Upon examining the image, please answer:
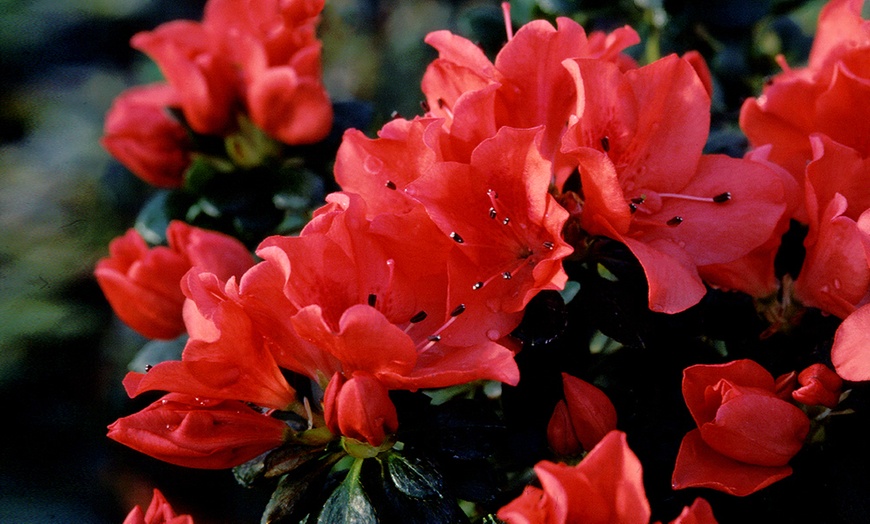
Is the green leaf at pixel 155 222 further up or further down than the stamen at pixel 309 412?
further down

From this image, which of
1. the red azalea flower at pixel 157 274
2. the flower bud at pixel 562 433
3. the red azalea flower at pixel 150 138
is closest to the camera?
the flower bud at pixel 562 433

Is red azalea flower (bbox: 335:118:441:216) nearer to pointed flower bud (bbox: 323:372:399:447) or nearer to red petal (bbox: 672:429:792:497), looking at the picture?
pointed flower bud (bbox: 323:372:399:447)

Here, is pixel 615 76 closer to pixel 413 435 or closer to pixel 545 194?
pixel 545 194

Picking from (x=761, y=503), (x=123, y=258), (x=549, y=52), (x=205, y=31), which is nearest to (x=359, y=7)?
(x=205, y=31)

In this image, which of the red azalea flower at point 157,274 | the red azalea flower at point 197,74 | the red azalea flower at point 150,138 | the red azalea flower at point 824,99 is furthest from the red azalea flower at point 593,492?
the red azalea flower at point 150,138

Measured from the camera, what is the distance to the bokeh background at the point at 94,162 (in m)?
1.54

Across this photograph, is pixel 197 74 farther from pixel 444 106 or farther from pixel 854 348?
pixel 854 348

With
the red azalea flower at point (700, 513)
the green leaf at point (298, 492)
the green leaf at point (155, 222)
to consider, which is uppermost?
the red azalea flower at point (700, 513)

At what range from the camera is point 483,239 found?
84 centimetres

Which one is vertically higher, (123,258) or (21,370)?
(123,258)

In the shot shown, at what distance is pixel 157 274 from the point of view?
3.82 ft

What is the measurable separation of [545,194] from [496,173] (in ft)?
0.16

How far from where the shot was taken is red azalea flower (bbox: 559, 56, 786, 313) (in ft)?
2.63

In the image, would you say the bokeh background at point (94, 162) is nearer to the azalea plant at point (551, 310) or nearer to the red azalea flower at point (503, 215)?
the azalea plant at point (551, 310)
